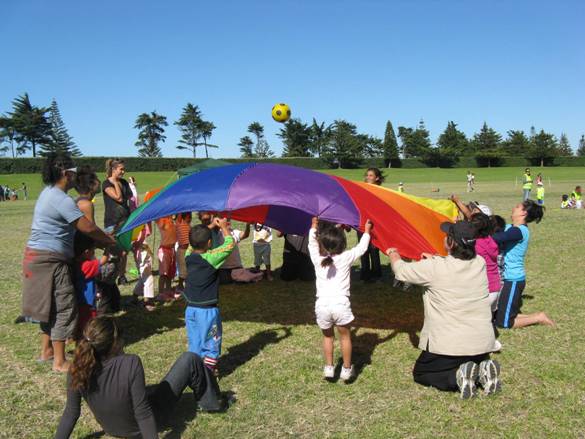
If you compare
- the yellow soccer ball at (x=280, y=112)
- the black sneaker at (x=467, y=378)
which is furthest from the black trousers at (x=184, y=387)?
the yellow soccer ball at (x=280, y=112)

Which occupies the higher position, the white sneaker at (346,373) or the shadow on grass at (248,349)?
the white sneaker at (346,373)

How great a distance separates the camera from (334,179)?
18.9 feet

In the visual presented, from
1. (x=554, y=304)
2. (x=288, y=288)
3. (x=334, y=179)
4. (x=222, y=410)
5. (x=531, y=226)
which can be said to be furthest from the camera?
(x=531, y=226)

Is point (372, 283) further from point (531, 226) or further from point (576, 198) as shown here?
point (576, 198)

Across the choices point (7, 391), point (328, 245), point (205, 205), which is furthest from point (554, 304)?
point (7, 391)

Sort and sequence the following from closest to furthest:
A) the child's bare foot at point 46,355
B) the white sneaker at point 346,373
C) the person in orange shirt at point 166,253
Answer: the white sneaker at point 346,373
the child's bare foot at point 46,355
the person in orange shirt at point 166,253

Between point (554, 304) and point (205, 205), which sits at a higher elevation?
point (205, 205)

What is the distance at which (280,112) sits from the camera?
1427 centimetres

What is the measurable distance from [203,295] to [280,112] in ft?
34.9

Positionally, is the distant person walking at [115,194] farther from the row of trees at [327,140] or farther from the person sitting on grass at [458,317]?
the row of trees at [327,140]

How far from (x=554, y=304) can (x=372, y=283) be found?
275 centimetres

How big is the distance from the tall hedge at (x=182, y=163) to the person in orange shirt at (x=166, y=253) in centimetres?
3430

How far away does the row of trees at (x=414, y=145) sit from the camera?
7919 centimetres

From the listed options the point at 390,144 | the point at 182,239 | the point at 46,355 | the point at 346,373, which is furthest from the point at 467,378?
the point at 390,144
